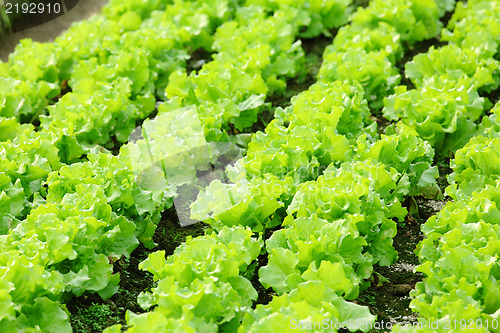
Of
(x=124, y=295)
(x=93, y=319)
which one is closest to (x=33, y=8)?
(x=124, y=295)

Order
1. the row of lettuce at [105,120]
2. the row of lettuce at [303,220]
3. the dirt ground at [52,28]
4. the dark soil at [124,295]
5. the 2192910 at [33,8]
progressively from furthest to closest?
1. the 2192910 at [33,8]
2. the dirt ground at [52,28]
3. the dark soil at [124,295]
4. the row of lettuce at [105,120]
5. the row of lettuce at [303,220]

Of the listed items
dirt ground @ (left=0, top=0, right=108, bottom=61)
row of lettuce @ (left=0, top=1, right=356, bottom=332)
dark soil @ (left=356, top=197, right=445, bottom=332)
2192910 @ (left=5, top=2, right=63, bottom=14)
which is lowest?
dirt ground @ (left=0, top=0, right=108, bottom=61)

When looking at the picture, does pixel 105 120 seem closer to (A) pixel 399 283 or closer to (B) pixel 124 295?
(B) pixel 124 295

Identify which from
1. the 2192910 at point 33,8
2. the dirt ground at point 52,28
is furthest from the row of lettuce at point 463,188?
the 2192910 at point 33,8

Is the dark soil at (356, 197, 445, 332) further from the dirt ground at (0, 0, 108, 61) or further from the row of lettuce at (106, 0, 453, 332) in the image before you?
the dirt ground at (0, 0, 108, 61)

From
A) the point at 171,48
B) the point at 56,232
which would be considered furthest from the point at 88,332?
the point at 171,48

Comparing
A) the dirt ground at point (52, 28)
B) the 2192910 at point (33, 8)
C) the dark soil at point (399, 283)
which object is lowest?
the dirt ground at point (52, 28)

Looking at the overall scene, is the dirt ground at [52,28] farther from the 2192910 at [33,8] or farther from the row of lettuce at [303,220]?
the row of lettuce at [303,220]

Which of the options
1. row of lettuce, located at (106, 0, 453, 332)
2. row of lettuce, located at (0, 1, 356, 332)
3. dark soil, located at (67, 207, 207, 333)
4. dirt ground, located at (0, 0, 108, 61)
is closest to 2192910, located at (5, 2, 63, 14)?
dirt ground, located at (0, 0, 108, 61)
